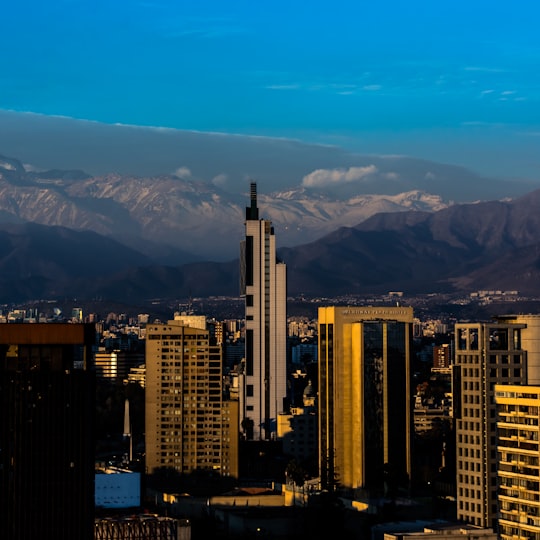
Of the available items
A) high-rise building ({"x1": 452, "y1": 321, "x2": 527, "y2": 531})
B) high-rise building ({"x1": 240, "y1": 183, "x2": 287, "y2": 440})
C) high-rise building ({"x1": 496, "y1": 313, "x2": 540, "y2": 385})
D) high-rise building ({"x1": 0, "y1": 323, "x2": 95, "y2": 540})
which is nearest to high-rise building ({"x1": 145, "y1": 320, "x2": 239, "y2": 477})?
high-rise building ({"x1": 240, "y1": 183, "x2": 287, "y2": 440})

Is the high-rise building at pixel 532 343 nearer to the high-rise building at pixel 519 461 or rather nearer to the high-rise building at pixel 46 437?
the high-rise building at pixel 519 461

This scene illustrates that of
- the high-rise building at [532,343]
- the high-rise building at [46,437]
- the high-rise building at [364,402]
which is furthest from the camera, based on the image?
the high-rise building at [364,402]

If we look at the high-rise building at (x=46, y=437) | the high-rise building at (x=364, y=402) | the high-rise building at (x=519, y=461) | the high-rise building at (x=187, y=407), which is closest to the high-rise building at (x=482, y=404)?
the high-rise building at (x=519, y=461)

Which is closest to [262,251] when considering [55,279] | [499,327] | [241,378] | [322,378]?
[241,378]

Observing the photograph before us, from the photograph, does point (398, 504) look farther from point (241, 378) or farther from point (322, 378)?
point (241, 378)

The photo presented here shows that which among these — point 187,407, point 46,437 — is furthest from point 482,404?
point 187,407

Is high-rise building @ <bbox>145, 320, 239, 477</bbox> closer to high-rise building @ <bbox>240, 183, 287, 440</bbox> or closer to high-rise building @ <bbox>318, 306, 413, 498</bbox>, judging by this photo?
high-rise building @ <bbox>318, 306, 413, 498</bbox>
